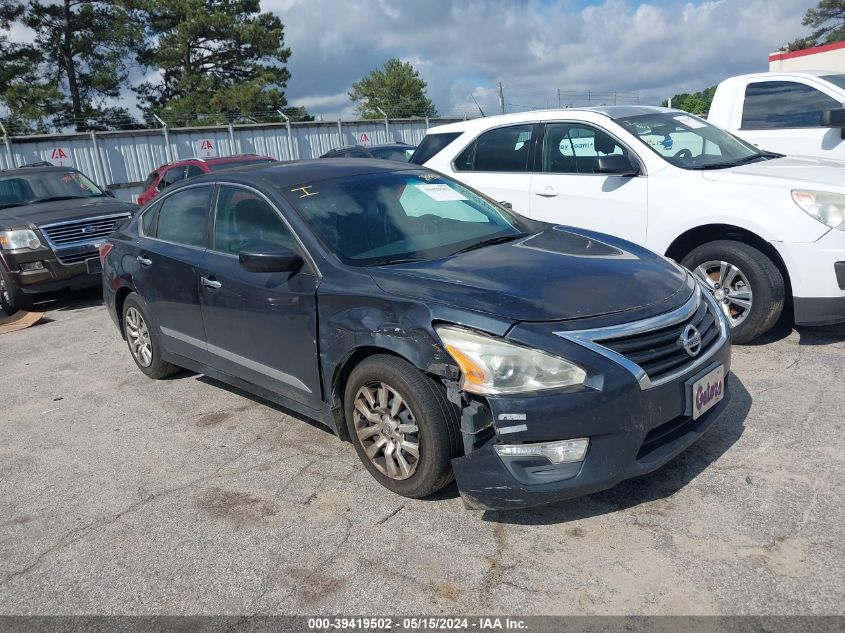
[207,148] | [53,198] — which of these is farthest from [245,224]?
[207,148]

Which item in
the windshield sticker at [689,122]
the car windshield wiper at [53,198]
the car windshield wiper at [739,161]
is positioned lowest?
the car windshield wiper at [53,198]

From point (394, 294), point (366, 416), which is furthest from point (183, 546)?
point (394, 294)

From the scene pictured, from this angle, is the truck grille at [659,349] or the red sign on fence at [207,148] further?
the red sign on fence at [207,148]

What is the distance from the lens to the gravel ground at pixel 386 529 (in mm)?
2703

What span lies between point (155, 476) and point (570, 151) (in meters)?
4.23

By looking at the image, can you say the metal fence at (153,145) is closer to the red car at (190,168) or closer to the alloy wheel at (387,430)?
the red car at (190,168)

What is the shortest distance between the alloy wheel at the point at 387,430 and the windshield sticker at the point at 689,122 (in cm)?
425

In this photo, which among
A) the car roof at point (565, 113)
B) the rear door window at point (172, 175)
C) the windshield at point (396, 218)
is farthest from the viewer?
the rear door window at point (172, 175)

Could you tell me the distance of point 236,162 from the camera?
1222cm

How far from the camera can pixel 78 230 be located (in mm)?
8398

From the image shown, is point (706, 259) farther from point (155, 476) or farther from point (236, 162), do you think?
point (236, 162)

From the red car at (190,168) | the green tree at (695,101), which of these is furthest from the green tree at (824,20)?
the red car at (190,168)

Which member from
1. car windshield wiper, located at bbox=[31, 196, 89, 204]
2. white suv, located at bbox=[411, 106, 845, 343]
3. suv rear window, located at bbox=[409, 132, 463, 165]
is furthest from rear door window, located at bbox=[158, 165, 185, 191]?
white suv, located at bbox=[411, 106, 845, 343]

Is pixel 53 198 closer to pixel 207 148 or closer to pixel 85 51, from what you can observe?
pixel 207 148
